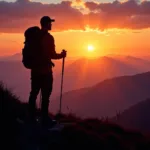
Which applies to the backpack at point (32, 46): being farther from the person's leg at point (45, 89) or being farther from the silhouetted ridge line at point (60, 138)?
the silhouetted ridge line at point (60, 138)

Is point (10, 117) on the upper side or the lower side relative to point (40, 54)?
lower

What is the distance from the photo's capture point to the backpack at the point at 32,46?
10008mm

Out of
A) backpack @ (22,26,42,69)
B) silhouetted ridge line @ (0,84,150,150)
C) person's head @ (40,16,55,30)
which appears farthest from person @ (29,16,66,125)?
silhouetted ridge line @ (0,84,150,150)

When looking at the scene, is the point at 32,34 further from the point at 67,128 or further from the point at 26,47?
the point at 67,128

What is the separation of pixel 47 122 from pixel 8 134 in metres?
1.31

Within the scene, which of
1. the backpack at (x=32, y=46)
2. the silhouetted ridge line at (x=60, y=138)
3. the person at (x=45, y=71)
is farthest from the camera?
the person at (x=45, y=71)

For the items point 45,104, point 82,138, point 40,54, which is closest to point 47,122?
point 45,104

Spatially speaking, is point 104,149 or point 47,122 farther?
point 47,122

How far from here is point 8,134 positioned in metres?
9.59

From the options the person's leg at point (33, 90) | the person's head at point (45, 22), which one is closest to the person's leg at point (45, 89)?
the person's leg at point (33, 90)

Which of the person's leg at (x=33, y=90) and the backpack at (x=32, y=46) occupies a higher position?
the backpack at (x=32, y=46)

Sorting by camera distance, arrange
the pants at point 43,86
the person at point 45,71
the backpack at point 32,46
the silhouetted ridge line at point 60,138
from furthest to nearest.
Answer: the pants at point 43,86 < the person at point 45,71 < the backpack at point 32,46 < the silhouetted ridge line at point 60,138

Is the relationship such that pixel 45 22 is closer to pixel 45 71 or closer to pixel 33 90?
pixel 45 71

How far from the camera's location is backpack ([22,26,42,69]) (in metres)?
10.0
